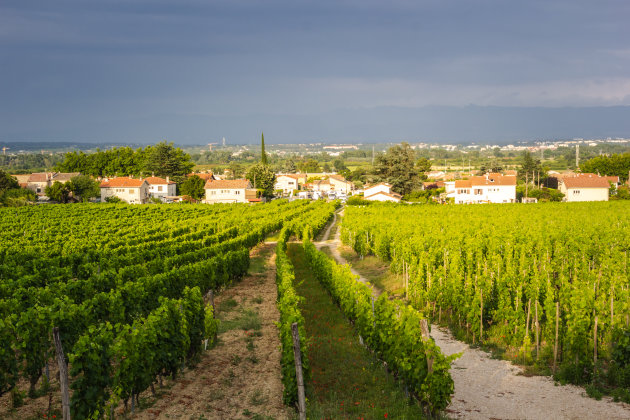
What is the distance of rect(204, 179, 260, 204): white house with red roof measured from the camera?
9219 cm

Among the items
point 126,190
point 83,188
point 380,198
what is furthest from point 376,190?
point 83,188

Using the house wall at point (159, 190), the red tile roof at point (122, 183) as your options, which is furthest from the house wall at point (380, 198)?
the red tile roof at point (122, 183)

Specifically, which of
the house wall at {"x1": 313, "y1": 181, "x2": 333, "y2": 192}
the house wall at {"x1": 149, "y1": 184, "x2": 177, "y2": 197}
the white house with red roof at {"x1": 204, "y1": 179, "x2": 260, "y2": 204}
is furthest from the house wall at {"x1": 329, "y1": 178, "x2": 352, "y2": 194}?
the house wall at {"x1": 149, "y1": 184, "x2": 177, "y2": 197}

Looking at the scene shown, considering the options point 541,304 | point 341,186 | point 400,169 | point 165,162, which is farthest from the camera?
point 341,186

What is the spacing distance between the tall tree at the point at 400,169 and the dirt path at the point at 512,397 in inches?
3268

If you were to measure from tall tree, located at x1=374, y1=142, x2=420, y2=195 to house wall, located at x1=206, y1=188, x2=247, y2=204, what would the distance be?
26.5 meters

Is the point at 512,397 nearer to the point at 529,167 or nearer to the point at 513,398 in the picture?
the point at 513,398

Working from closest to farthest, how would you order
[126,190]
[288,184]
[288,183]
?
[126,190]
[288,184]
[288,183]

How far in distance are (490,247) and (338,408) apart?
15.3 metres

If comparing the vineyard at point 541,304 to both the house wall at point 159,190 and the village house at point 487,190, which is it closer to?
the village house at point 487,190

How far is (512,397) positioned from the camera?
10.7 metres

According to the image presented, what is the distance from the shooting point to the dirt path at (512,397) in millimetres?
9820

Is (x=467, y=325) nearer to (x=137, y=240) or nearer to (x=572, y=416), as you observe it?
(x=572, y=416)

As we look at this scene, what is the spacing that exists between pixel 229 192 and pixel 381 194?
87.8 ft
